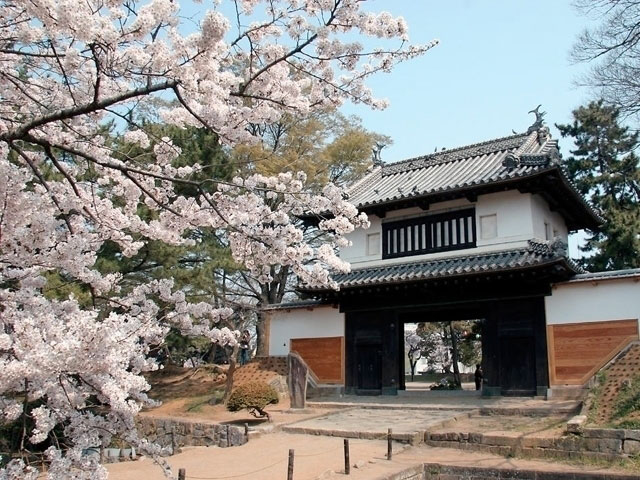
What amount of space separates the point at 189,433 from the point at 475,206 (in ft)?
35.2

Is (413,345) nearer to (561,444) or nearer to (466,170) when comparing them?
(466,170)

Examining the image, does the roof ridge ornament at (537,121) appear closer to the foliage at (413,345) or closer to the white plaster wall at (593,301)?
the white plaster wall at (593,301)

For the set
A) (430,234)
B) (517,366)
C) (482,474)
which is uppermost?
(430,234)

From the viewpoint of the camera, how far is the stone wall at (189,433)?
13.1 meters

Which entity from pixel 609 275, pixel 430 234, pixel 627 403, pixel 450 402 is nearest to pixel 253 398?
pixel 450 402

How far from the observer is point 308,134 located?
2612 centimetres

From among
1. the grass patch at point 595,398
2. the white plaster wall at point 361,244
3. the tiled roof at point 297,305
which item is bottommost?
the grass patch at point 595,398

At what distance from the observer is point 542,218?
1697 centimetres

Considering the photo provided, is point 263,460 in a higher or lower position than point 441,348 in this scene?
lower

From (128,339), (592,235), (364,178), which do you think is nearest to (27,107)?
(128,339)

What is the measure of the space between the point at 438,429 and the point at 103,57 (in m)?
10.1

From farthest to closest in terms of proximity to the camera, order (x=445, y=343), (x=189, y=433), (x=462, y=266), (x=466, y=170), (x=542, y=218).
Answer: (x=445, y=343), (x=466, y=170), (x=542, y=218), (x=462, y=266), (x=189, y=433)

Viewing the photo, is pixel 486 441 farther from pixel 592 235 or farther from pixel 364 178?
pixel 592 235

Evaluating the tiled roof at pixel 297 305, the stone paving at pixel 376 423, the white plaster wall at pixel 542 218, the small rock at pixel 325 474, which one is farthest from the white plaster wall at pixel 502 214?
the small rock at pixel 325 474
